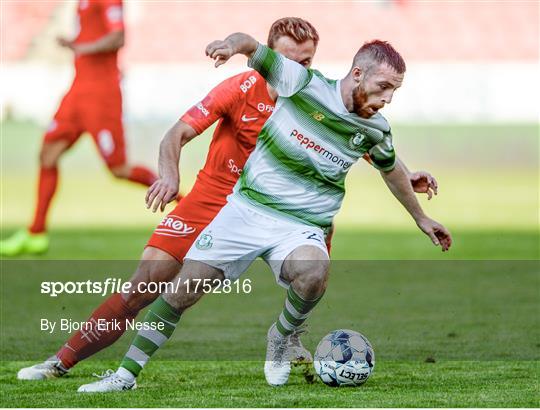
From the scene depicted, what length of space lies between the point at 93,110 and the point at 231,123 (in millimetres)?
5368

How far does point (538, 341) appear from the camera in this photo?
290 inches

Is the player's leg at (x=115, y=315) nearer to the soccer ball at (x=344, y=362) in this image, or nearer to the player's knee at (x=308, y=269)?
the player's knee at (x=308, y=269)

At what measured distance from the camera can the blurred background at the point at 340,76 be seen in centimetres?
1966

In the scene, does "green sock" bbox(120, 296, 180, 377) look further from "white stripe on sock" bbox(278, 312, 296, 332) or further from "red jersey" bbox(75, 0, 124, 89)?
"red jersey" bbox(75, 0, 124, 89)

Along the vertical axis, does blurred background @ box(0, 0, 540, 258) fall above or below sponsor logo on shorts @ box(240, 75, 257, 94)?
above

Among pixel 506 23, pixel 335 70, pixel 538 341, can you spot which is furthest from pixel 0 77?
pixel 538 341

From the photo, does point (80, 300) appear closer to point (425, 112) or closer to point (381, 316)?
point (381, 316)

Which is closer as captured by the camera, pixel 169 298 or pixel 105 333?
pixel 169 298

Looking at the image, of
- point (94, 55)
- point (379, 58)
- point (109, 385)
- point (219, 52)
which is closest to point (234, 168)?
point (379, 58)

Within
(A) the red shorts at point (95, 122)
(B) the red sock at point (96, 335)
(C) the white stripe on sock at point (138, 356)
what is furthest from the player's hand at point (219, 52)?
(A) the red shorts at point (95, 122)

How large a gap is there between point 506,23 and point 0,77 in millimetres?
13886

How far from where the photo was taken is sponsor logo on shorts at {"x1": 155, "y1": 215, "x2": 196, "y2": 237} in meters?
6.15

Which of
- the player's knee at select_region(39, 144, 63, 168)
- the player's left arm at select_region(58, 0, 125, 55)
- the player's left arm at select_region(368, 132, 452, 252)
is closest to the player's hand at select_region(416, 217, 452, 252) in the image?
the player's left arm at select_region(368, 132, 452, 252)

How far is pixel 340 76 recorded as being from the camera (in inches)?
1074
